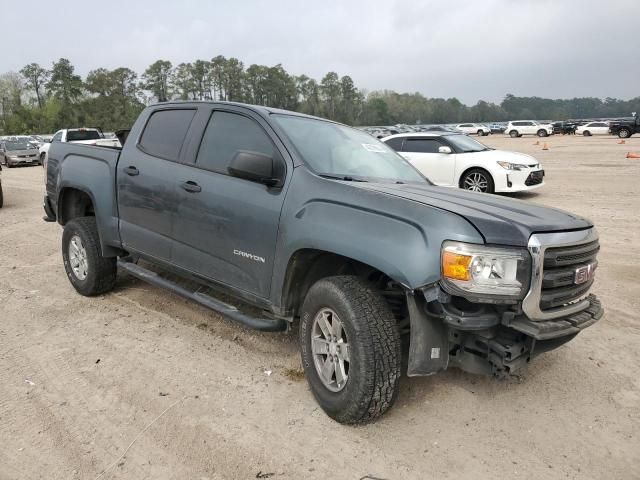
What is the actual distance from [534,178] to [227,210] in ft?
32.5

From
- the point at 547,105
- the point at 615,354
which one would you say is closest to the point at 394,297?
the point at 615,354

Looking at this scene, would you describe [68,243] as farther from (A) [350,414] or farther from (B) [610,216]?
(B) [610,216]

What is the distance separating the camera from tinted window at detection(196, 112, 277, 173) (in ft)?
11.9

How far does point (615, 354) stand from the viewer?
12.9 feet

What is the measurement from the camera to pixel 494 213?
9.35 ft

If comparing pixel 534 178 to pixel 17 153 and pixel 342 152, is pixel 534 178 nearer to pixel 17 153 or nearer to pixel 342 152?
pixel 342 152

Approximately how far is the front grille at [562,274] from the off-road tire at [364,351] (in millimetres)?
826

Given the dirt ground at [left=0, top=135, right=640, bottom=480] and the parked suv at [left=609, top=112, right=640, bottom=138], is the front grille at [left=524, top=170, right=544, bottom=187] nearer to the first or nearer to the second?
the dirt ground at [left=0, top=135, right=640, bottom=480]

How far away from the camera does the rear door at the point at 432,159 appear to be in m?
11.8

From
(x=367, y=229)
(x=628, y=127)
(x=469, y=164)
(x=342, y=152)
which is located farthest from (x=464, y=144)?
(x=628, y=127)

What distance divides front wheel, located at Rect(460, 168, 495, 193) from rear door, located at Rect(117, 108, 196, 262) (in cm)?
845

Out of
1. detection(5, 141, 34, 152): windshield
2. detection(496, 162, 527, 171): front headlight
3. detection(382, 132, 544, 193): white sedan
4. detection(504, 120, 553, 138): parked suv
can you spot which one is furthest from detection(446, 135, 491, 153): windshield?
detection(504, 120, 553, 138): parked suv

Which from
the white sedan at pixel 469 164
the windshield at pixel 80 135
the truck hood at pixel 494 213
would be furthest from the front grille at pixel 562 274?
the windshield at pixel 80 135

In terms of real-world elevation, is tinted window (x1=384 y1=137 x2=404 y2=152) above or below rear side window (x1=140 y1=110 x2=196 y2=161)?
below
